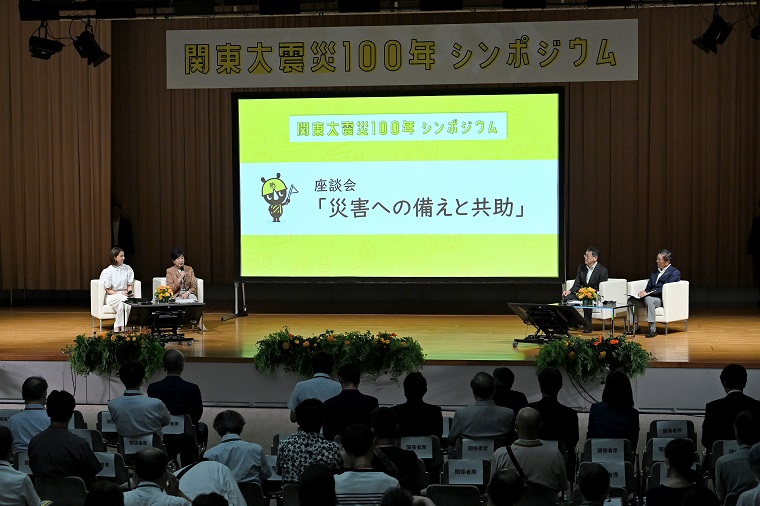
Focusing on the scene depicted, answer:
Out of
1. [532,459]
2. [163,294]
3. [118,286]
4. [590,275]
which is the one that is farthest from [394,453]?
[118,286]

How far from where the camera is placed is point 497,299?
46.2 ft

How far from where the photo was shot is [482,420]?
5.77m

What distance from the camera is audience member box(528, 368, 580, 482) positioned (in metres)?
5.73

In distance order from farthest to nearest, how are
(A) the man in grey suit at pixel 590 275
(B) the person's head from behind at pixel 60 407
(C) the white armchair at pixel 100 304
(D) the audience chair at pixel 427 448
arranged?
1. (C) the white armchair at pixel 100 304
2. (A) the man in grey suit at pixel 590 275
3. (D) the audience chair at pixel 427 448
4. (B) the person's head from behind at pixel 60 407

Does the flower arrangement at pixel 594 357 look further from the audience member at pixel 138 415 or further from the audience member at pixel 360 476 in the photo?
the audience member at pixel 360 476

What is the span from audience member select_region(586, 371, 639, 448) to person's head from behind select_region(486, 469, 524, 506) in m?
2.15

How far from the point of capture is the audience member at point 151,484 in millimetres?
4062

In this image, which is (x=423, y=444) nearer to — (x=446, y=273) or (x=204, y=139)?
(x=446, y=273)

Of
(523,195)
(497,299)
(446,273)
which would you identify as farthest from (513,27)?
(497,299)

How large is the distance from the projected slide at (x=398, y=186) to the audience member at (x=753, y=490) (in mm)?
7605

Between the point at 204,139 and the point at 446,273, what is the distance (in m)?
Result: 4.12

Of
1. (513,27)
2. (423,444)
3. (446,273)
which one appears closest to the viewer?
(423,444)

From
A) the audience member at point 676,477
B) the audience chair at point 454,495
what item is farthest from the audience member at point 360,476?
Answer: the audience member at point 676,477

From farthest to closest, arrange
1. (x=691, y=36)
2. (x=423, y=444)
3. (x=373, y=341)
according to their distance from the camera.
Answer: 1. (x=691, y=36)
2. (x=373, y=341)
3. (x=423, y=444)
